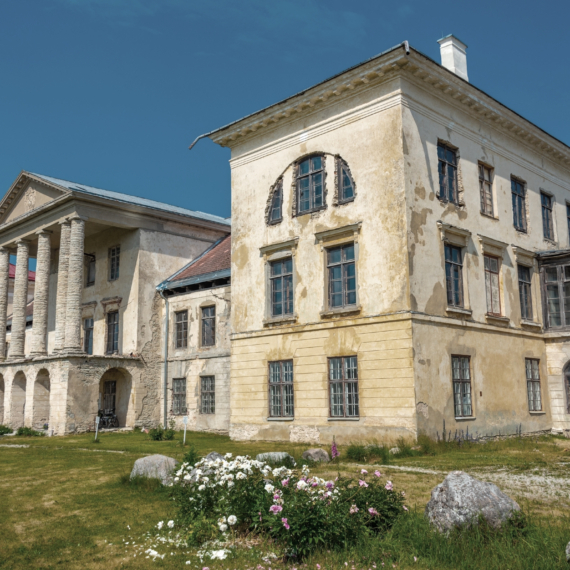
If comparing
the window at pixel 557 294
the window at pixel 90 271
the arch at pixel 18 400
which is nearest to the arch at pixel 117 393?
the arch at pixel 18 400

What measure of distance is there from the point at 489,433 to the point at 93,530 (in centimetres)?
1419

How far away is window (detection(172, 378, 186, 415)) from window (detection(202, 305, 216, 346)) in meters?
2.41

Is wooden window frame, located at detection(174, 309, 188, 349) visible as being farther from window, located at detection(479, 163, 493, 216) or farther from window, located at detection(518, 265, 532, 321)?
window, located at detection(518, 265, 532, 321)

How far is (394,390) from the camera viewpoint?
1761cm

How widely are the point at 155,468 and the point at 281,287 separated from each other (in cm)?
1123

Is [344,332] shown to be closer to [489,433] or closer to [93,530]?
[489,433]

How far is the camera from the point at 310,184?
21.2 metres

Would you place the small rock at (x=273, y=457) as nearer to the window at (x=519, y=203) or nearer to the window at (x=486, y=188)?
the window at (x=486, y=188)

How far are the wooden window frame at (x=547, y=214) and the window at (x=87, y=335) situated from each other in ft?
75.3

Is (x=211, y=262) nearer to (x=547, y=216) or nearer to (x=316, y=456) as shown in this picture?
(x=547, y=216)

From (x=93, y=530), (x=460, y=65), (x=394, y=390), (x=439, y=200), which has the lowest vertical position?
(x=93, y=530)

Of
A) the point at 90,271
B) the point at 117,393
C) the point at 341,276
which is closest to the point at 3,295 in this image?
the point at 90,271

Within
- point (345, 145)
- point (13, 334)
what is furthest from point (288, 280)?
point (13, 334)

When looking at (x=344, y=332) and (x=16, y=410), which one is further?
(x=16, y=410)
